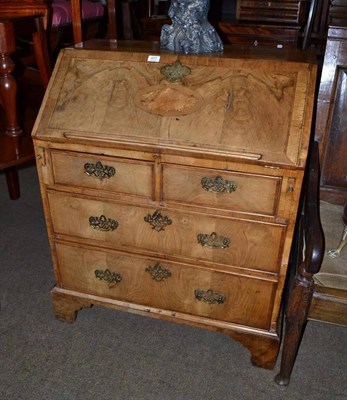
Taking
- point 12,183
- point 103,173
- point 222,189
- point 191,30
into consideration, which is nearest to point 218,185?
point 222,189

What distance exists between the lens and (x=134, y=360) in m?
1.66

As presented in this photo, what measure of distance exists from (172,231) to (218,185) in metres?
0.26

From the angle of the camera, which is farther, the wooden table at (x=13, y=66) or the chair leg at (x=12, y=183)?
the chair leg at (x=12, y=183)

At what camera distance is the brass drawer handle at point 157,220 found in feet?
4.80

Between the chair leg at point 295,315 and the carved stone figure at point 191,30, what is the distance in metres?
0.88

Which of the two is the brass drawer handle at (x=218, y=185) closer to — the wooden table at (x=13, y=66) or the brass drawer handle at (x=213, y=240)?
the brass drawer handle at (x=213, y=240)

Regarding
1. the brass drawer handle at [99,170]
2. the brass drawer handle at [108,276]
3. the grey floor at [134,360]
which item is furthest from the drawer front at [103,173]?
the grey floor at [134,360]

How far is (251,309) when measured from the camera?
1.55m

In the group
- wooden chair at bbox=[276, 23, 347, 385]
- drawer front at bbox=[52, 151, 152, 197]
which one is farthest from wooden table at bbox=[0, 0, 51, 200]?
wooden chair at bbox=[276, 23, 347, 385]

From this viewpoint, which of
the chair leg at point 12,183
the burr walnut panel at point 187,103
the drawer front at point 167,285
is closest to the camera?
the burr walnut panel at point 187,103

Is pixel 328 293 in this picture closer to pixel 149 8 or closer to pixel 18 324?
pixel 18 324

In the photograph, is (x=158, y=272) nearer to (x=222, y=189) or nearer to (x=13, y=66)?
(x=222, y=189)

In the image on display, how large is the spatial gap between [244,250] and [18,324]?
105 cm

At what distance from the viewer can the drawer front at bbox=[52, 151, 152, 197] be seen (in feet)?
4.63
